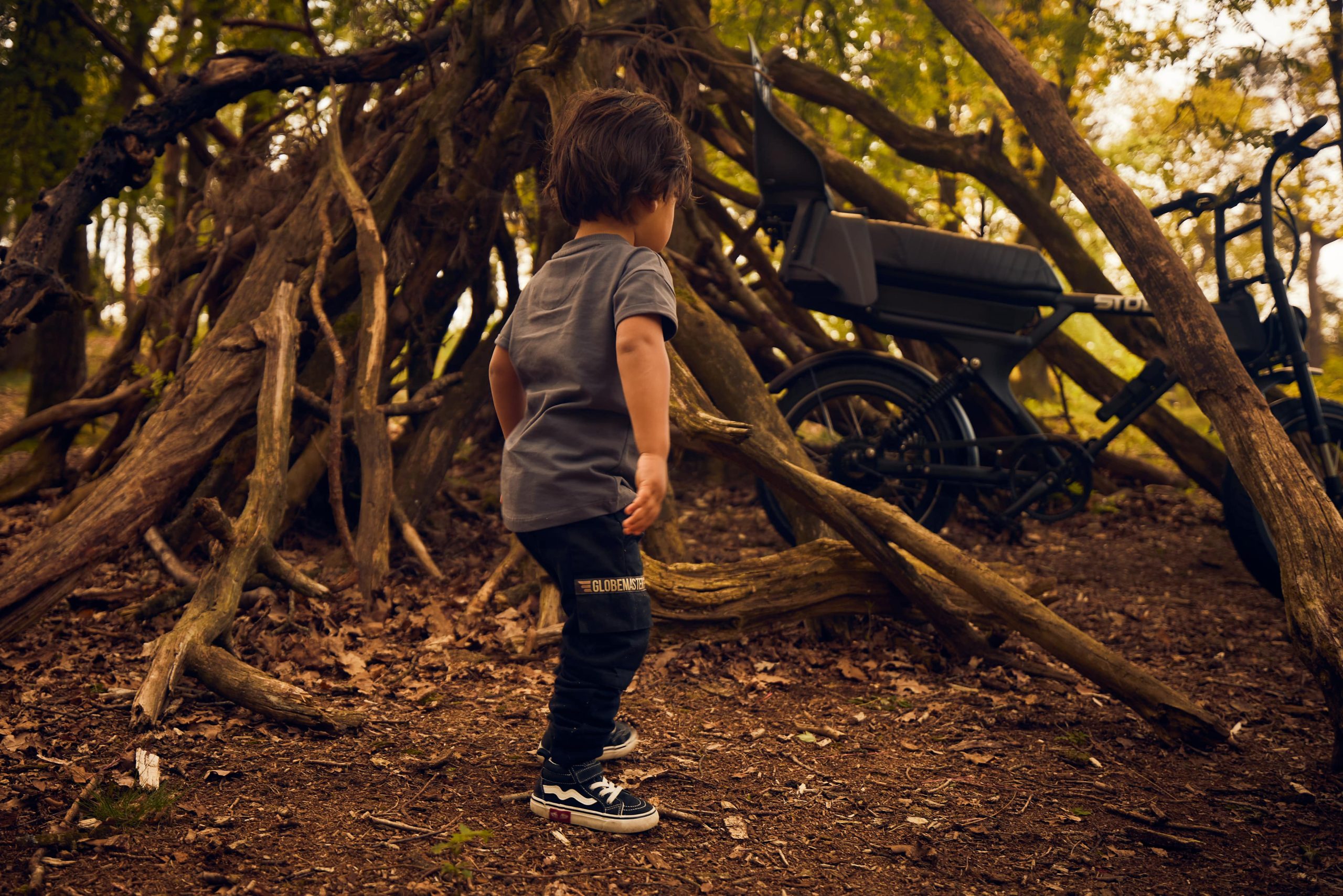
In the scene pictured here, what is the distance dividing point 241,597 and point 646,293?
2.18 meters

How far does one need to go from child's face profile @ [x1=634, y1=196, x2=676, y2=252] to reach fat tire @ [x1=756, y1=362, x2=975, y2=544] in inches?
105

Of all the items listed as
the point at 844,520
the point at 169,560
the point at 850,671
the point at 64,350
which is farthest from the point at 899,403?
the point at 64,350

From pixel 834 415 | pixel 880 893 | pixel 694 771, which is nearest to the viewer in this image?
pixel 880 893

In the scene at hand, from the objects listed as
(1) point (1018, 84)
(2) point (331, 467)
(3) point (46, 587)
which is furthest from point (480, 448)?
(1) point (1018, 84)

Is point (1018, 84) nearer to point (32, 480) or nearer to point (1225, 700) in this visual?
point (1225, 700)

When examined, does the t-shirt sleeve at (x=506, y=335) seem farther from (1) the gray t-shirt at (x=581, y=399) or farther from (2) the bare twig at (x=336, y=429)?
(2) the bare twig at (x=336, y=429)

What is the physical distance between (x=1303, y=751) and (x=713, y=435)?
2.20 metres

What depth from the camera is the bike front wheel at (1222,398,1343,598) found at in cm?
455

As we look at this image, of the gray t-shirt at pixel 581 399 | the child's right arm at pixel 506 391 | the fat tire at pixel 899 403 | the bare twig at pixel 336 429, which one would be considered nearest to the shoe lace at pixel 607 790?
the gray t-shirt at pixel 581 399

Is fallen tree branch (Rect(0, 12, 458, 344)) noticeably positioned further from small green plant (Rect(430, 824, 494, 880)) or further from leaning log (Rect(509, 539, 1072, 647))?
small green plant (Rect(430, 824, 494, 880))

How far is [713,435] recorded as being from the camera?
10.6 feet

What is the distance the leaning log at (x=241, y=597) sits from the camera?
282 cm

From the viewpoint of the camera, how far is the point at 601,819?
2.31m

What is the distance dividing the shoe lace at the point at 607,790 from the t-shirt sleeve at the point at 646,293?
115cm
